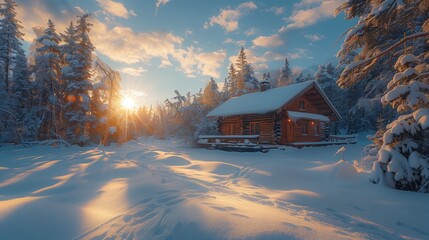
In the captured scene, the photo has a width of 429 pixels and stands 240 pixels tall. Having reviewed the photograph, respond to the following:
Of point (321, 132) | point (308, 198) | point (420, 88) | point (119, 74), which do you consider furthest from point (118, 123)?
point (420, 88)

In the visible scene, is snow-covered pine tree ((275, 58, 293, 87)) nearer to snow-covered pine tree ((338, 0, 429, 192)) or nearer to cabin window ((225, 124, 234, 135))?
cabin window ((225, 124, 234, 135))

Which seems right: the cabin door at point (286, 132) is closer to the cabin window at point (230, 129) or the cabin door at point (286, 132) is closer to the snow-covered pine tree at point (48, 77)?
the cabin window at point (230, 129)

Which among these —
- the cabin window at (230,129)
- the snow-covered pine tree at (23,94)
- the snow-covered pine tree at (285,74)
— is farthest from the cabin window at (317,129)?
the snow-covered pine tree at (23,94)

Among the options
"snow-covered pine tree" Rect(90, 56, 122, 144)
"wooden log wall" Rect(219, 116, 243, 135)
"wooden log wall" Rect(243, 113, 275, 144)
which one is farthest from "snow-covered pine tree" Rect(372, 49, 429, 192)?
"snow-covered pine tree" Rect(90, 56, 122, 144)

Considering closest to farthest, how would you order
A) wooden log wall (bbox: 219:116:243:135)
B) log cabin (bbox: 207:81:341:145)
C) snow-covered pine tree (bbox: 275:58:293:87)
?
log cabin (bbox: 207:81:341:145) < wooden log wall (bbox: 219:116:243:135) < snow-covered pine tree (bbox: 275:58:293:87)

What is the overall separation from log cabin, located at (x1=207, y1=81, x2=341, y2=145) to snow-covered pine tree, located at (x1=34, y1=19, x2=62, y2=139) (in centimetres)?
1899

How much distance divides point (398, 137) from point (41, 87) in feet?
104

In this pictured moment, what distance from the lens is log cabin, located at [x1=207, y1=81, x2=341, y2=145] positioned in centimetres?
1923

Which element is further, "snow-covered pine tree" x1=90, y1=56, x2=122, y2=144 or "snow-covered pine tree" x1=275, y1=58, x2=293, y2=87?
"snow-covered pine tree" x1=275, y1=58, x2=293, y2=87

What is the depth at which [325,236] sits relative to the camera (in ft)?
10.7

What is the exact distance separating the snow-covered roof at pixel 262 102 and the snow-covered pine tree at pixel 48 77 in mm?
18986

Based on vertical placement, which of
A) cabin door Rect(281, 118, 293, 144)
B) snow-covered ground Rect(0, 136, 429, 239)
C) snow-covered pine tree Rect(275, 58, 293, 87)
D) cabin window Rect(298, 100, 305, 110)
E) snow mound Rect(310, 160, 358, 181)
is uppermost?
snow-covered pine tree Rect(275, 58, 293, 87)

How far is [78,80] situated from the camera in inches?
977

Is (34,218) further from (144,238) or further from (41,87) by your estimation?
(41,87)
